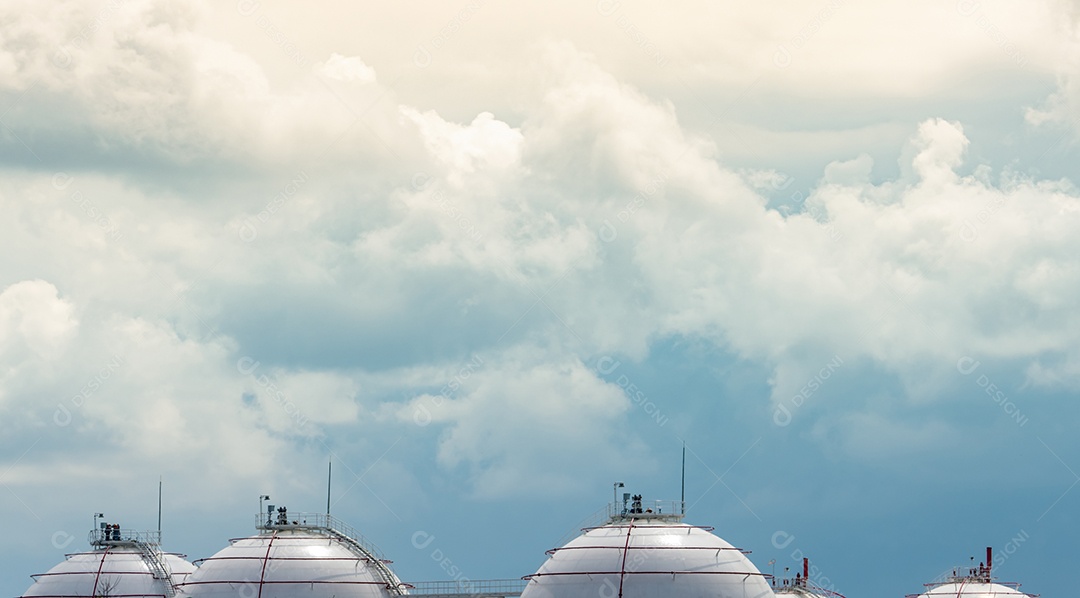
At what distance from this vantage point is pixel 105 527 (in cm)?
14075

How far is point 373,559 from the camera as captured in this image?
12475 cm

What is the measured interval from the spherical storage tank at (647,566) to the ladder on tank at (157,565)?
32990 millimetres

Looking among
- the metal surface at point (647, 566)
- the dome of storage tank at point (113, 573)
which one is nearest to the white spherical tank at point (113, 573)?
the dome of storage tank at point (113, 573)

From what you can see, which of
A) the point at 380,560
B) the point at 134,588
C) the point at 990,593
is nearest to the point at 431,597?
the point at 380,560

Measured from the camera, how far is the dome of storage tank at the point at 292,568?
119 meters

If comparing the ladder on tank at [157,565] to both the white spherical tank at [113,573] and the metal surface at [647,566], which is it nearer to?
the white spherical tank at [113,573]

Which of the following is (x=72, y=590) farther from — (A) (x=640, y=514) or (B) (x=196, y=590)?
(A) (x=640, y=514)

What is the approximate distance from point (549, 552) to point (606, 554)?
6.79 metres

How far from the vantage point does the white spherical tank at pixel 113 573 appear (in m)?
136

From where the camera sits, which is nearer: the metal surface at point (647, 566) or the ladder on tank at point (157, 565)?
the metal surface at point (647, 566)

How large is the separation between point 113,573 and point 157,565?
11.2ft

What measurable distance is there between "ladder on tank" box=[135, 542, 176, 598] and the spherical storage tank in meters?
33.0

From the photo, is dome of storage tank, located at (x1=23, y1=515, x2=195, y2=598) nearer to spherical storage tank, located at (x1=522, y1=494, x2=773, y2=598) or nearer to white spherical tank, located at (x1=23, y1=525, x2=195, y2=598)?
white spherical tank, located at (x1=23, y1=525, x2=195, y2=598)

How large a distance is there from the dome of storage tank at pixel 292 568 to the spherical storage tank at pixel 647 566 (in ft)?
39.4
